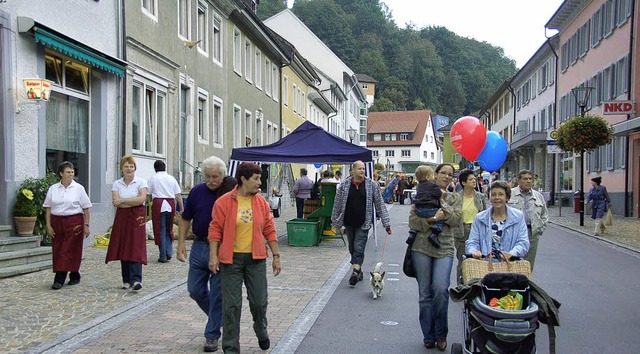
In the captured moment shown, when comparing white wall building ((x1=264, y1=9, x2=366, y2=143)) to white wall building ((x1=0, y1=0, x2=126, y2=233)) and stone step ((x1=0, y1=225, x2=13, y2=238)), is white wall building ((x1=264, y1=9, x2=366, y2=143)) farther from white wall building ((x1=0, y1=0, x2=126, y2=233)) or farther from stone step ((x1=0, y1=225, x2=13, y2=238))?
stone step ((x1=0, y1=225, x2=13, y2=238))

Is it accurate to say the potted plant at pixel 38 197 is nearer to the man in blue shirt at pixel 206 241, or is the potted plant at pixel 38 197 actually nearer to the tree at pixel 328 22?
the man in blue shirt at pixel 206 241

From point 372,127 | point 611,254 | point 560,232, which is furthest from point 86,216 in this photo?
point 372,127

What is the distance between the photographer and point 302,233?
1505 cm

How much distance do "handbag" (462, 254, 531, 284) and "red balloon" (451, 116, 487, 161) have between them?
835 centimetres

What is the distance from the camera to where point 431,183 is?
636cm

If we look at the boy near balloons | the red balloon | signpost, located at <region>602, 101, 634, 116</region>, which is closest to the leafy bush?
the boy near balloons

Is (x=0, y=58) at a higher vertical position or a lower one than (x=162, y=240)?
higher

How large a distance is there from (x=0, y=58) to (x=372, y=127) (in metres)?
94.3

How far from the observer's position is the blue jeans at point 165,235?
11508 mm

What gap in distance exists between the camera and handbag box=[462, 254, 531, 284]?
5191mm

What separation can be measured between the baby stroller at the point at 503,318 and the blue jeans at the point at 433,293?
3.24 ft

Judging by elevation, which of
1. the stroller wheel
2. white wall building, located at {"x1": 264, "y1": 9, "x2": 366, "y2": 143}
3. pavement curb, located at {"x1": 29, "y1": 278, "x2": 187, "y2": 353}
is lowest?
pavement curb, located at {"x1": 29, "y1": 278, "x2": 187, "y2": 353}

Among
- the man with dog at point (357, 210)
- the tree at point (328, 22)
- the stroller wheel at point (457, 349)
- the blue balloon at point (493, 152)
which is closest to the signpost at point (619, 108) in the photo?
the blue balloon at point (493, 152)

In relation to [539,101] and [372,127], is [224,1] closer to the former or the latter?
[539,101]
